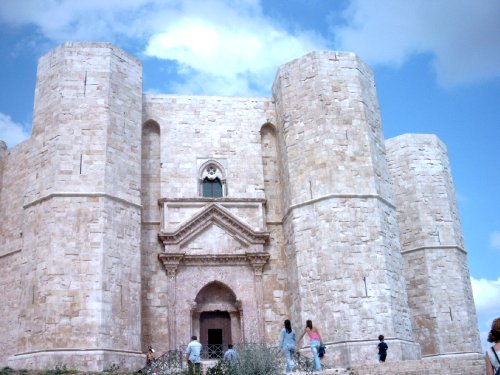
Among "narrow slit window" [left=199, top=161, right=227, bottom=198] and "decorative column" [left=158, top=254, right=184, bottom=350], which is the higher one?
"narrow slit window" [left=199, top=161, right=227, bottom=198]

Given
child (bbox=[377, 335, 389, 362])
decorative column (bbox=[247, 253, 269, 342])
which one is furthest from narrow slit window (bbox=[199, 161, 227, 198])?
child (bbox=[377, 335, 389, 362])

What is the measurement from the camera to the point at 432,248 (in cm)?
2061

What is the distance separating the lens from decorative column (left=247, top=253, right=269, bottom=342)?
56.1ft

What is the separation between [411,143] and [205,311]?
9367 mm

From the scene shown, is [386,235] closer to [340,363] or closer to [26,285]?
[340,363]

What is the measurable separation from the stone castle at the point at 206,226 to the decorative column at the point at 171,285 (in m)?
0.04

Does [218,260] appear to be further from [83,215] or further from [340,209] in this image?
[83,215]

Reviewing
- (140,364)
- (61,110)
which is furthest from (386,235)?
(61,110)

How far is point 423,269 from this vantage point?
67.1 feet

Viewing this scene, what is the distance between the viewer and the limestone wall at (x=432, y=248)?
65.3ft

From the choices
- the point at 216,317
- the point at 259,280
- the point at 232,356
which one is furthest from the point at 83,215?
the point at 232,356

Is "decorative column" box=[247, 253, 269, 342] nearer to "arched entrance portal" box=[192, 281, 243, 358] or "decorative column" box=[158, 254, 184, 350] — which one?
"arched entrance portal" box=[192, 281, 243, 358]

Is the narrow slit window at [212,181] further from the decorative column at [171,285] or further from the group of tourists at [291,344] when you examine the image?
the group of tourists at [291,344]

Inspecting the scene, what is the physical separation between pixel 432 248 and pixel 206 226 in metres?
7.58
